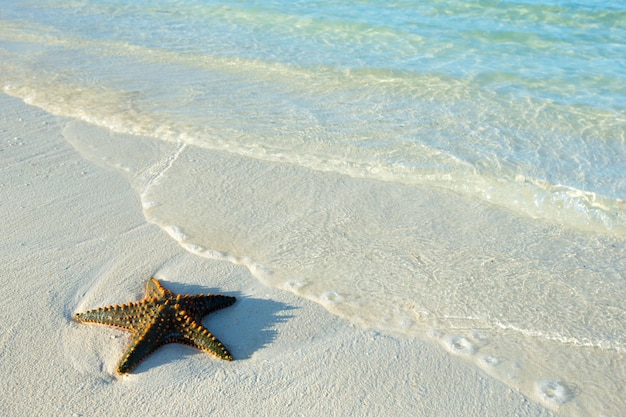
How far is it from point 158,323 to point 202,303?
328 mm

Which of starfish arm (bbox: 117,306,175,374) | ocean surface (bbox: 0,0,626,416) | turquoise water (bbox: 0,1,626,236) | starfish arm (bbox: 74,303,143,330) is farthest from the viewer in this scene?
turquoise water (bbox: 0,1,626,236)

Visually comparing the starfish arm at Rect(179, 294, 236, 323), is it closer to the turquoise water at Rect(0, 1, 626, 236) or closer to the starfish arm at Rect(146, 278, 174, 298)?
the starfish arm at Rect(146, 278, 174, 298)

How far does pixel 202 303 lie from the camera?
12.6 ft

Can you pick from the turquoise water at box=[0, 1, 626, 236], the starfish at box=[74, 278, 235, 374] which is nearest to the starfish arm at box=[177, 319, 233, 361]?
the starfish at box=[74, 278, 235, 374]

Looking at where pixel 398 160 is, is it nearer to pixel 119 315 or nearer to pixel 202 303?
pixel 202 303

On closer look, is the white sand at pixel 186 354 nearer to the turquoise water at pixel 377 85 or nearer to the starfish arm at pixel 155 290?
the starfish arm at pixel 155 290

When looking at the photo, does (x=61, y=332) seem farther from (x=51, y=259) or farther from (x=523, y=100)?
(x=523, y=100)

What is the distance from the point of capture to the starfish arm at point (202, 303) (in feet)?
12.3

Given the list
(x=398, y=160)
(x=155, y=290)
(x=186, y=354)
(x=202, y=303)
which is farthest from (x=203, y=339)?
(x=398, y=160)

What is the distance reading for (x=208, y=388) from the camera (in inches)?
137

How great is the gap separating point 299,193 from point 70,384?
9.13 ft

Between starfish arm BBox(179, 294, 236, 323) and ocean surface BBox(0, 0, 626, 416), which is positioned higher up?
starfish arm BBox(179, 294, 236, 323)

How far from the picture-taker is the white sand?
3393 millimetres

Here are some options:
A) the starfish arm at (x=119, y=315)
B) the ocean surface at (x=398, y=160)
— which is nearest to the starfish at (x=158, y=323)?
the starfish arm at (x=119, y=315)
